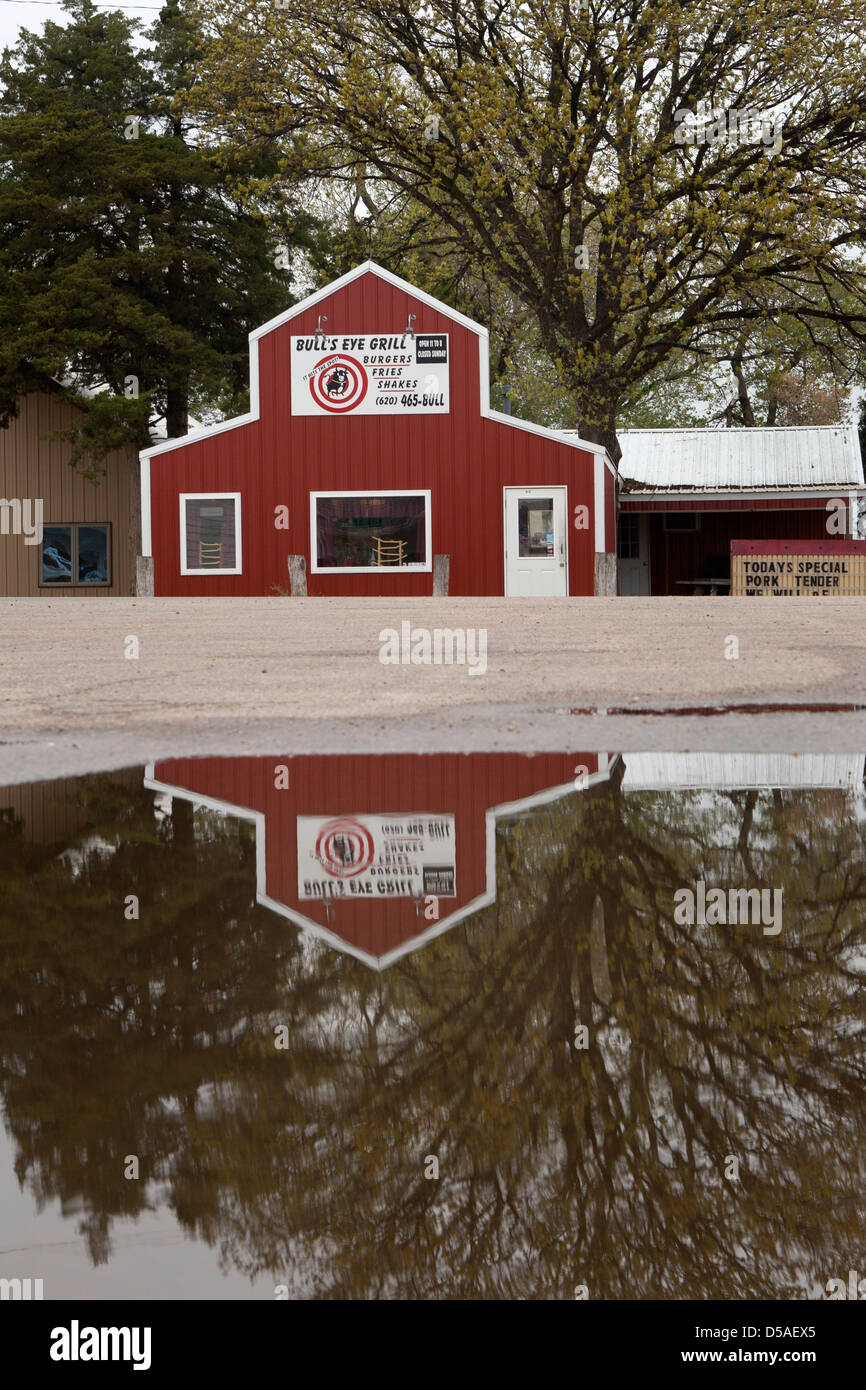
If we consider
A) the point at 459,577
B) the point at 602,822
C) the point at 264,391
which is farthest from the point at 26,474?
the point at 602,822

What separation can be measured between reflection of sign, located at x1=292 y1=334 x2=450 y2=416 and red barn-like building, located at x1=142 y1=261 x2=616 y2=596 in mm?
28

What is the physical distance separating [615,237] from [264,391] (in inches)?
332

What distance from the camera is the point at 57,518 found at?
127 feet

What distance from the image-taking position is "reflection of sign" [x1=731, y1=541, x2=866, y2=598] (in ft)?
100

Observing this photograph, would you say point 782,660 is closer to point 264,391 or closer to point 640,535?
point 264,391

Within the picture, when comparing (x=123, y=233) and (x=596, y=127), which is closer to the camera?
(x=596, y=127)

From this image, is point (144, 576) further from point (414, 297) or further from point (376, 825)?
point (376, 825)

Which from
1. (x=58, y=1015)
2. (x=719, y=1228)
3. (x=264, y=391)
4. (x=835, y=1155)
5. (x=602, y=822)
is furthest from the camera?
(x=264, y=391)

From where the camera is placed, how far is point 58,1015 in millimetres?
3355

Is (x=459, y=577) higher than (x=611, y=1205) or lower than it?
higher
